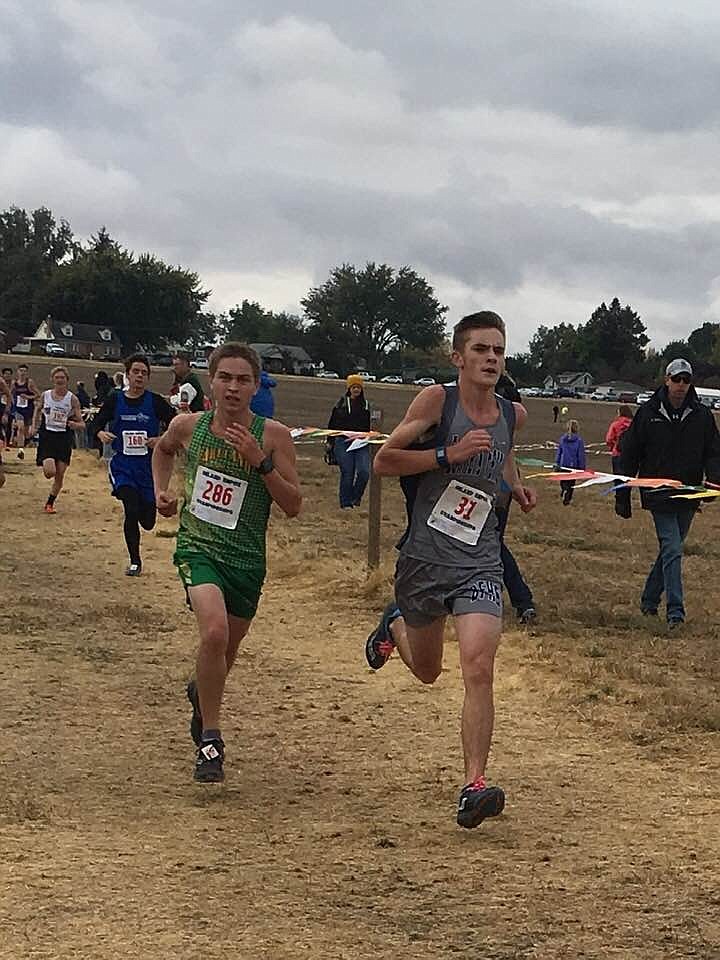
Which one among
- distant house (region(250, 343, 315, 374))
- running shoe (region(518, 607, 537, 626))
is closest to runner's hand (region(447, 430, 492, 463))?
running shoe (region(518, 607, 537, 626))

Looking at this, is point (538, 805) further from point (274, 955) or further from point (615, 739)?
point (274, 955)

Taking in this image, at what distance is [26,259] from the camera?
128750 mm

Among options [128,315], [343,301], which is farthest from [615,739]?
[343,301]

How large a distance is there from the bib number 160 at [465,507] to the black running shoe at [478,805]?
1103 mm

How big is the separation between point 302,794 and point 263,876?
106 cm

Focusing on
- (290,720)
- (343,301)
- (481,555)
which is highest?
(343,301)

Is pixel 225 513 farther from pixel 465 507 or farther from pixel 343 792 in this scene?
pixel 343 792

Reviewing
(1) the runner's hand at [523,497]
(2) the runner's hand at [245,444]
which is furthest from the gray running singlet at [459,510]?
(2) the runner's hand at [245,444]

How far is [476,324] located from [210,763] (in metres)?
2.21

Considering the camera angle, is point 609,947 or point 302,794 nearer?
point 609,947

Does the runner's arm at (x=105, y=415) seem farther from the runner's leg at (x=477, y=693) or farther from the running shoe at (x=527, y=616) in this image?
the runner's leg at (x=477, y=693)

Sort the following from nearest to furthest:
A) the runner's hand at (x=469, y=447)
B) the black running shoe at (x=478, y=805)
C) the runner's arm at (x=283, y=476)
→ the black running shoe at (x=478, y=805) → the runner's hand at (x=469, y=447) → the runner's arm at (x=283, y=476)

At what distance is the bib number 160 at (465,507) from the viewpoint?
218 inches

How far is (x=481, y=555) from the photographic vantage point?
18.3ft
